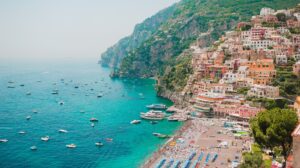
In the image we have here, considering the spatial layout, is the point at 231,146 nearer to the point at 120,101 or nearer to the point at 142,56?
the point at 120,101

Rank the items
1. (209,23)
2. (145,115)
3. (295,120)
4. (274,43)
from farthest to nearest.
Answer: (209,23)
(274,43)
(145,115)
(295,120)

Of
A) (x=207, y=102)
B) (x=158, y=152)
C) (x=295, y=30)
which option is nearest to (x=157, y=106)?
(x=207, y=102)

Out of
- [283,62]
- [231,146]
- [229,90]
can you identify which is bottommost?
[231,146]

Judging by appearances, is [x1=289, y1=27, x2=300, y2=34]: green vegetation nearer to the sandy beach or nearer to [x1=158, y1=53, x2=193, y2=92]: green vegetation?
[x1=158, y1=53, x2=193, y2=92]: green vegetation

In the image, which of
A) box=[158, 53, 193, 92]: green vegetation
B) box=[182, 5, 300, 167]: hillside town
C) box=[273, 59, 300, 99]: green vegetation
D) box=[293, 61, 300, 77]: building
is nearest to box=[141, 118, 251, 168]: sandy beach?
box=[182, 5, 300, 167]: hillside town

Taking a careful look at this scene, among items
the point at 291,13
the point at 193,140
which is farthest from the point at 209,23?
the point at 193,140

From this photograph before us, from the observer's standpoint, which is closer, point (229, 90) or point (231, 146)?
point (231, 146)

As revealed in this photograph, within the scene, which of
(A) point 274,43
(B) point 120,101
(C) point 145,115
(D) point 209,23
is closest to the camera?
(C) point 145,115
